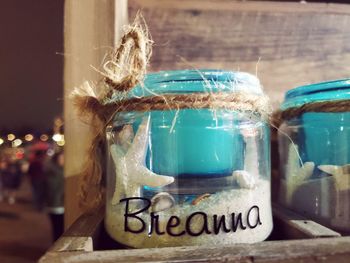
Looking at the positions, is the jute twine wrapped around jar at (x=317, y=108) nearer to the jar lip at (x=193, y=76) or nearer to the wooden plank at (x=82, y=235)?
the jar lip at (x=193, y=76)

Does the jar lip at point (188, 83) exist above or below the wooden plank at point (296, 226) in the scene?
above

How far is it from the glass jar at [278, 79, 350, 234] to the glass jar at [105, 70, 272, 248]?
0.07 metres

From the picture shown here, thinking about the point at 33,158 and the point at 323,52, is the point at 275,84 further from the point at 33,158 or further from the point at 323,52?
the point at 33,158

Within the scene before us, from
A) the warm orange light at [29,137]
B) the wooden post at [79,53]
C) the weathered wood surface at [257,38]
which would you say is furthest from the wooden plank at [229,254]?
the warm orange light at [29,137]

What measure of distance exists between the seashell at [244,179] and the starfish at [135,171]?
0.06m

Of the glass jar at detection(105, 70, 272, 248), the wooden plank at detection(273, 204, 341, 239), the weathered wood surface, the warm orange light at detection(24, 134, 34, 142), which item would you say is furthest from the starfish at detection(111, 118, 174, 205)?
the warm orange light at detection(24, 134, 34, 142)

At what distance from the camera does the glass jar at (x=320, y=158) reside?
1.47 feet

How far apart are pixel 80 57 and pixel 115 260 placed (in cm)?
34

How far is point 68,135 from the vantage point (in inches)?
23.0

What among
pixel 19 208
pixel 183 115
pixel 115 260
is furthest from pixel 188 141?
pixel 19 208

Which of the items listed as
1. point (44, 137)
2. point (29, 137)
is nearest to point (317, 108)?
point (44, 137)

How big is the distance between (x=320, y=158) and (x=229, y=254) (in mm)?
193

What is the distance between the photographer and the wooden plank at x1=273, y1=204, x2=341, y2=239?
1.29 ft

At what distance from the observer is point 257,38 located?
692 millimetres
